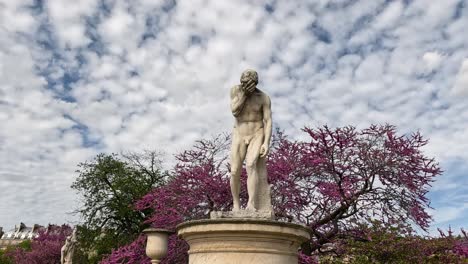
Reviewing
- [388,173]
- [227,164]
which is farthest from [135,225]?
[388,173]

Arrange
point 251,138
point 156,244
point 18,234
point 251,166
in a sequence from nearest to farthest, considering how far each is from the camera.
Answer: point 251,166 → point 251,138 → point 156,244 → point 18,234

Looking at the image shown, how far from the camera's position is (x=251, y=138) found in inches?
271

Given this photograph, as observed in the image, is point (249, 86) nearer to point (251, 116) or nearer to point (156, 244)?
point (251, 116)

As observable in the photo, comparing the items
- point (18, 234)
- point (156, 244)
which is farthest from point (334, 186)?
point (18, 234)

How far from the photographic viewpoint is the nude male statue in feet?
21.9

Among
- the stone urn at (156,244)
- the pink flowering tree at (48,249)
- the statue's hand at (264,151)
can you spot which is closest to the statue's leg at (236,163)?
the statue's hand at (264,151)

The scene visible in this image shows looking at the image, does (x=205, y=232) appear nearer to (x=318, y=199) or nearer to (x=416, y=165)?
(x=318, y=199)

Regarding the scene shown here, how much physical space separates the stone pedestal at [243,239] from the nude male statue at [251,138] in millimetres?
745

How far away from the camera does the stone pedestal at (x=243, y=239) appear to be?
18.7ft

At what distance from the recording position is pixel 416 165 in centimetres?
1456

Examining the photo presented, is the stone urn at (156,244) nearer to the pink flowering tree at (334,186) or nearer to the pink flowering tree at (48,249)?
the pink flowering tree at (334,186)

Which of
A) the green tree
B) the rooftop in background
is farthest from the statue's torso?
the rooftop in background

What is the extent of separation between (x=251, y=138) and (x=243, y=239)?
1.65 meters

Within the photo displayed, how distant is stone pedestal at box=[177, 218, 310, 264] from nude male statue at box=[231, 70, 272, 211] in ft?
2.44
